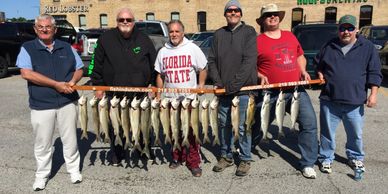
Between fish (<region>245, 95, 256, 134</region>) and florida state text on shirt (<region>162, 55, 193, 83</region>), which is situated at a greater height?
florida state text on shirt (<region>162, 55, 193, 83</region>)

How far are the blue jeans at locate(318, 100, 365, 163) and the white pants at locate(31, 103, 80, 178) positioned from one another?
3.20 metres

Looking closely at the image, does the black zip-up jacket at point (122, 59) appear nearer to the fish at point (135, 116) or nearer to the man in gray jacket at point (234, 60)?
the fish at point (135, 116)

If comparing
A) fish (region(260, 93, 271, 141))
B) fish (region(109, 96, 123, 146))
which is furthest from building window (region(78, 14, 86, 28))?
fish (region(260, 93, 271, 141))

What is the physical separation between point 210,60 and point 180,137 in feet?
3.60

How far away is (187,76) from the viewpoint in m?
4.35

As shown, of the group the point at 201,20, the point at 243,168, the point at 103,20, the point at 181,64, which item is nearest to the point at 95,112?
the point at 181,64

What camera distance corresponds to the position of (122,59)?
4.34 metres

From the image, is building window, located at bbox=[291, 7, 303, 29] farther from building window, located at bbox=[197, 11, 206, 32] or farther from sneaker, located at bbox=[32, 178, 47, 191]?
sneaker, located at bbox=[32, 178, 47, 191]

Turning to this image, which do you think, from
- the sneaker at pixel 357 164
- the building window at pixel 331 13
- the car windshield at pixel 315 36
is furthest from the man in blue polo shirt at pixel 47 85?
the building window at pixel 331 13

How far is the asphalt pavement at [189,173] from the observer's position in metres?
4.22

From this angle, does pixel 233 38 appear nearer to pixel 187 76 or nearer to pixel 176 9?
pixel 187 76

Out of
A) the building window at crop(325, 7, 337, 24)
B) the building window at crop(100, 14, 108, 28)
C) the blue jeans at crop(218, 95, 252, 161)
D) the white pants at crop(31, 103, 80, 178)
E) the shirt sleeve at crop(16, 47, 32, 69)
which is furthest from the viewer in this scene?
the building window at crop(100, 14, 108, 28)

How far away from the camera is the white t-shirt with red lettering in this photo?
428 centimetres

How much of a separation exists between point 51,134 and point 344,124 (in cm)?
366
